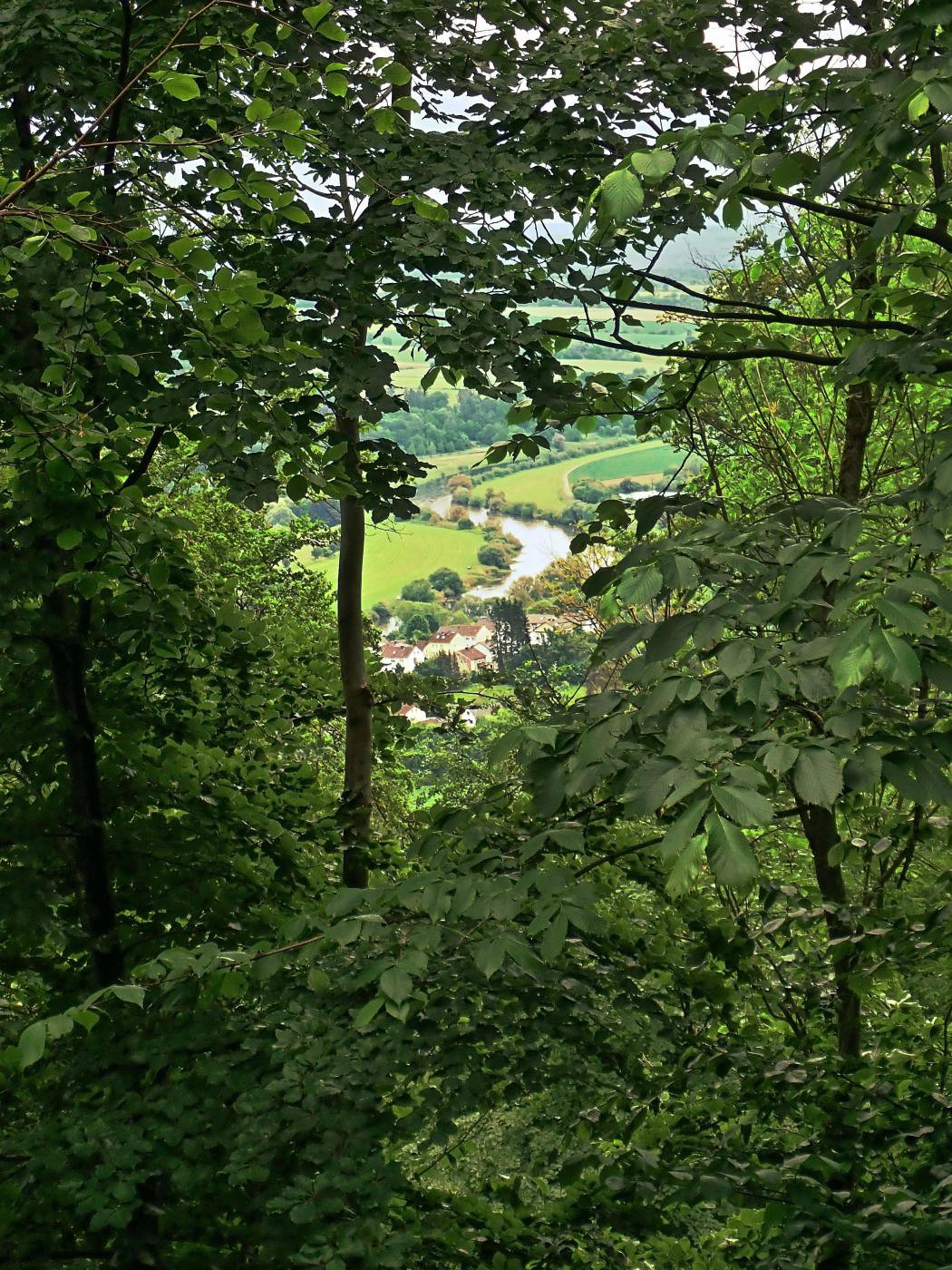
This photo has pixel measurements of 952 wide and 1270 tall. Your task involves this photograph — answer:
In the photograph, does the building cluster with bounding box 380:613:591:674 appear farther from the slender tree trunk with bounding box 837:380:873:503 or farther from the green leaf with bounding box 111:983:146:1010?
the green leaf with bounding box 111:983:146:1010

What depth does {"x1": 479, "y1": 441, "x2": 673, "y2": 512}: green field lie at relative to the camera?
2366 cm

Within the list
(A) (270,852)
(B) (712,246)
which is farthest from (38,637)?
(B) (712,246)

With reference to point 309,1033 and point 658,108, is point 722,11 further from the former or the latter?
point 309,1033

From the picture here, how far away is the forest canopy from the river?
11352mm

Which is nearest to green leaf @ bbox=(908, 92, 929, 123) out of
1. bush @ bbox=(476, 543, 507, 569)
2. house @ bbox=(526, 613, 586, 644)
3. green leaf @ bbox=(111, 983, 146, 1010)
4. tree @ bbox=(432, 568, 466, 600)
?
green leaf @ bbox=(111, 983, 146, 1010)

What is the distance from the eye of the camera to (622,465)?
1017 inches

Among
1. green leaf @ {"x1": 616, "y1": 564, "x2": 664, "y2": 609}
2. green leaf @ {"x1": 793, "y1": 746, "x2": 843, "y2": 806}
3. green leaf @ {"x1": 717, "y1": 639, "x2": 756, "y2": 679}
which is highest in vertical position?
green leaf @ {"x1": 616, "y1": 564, "x2": 664, "y2": 609}

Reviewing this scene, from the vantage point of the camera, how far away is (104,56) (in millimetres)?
3074

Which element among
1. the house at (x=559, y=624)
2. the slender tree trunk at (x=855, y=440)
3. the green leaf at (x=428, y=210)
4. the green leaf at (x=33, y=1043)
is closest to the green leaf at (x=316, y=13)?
the green leaf at (x=428, y=210)

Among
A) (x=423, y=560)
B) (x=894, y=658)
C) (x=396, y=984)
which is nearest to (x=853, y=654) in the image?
(x=894, y=658)

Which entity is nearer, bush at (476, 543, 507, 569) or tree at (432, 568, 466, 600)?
bush at (476, 543, 507, 569)

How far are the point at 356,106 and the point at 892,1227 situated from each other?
339 cm

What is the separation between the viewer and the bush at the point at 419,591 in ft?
90.3

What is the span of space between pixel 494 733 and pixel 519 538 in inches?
839
